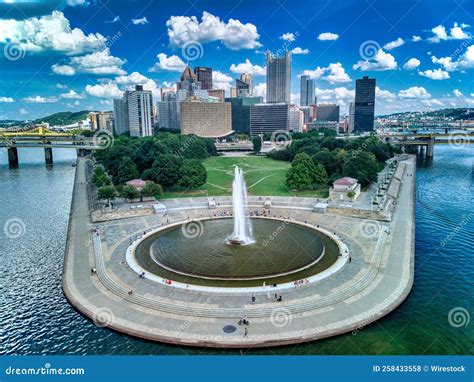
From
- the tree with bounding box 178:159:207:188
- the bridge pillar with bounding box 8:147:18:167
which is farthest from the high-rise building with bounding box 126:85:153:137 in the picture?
the tree with bounding box 178:159:207:188

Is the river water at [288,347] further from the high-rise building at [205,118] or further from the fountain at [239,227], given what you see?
the high-rise building at [205,118]

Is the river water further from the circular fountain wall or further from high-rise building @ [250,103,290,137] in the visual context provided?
high-rise building @ [250,103,290,137]

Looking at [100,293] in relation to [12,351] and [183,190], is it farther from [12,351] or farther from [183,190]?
[183,190]

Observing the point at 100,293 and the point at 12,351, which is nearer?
the point at 12,351

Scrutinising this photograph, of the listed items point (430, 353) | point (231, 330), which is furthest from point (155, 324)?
point (430, 353)

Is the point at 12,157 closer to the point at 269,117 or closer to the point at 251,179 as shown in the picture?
the point at 251,179

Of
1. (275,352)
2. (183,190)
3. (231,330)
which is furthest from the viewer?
(183,190)

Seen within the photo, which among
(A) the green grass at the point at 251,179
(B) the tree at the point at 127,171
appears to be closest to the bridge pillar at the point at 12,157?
(A) the green grass at the point at 251,179
